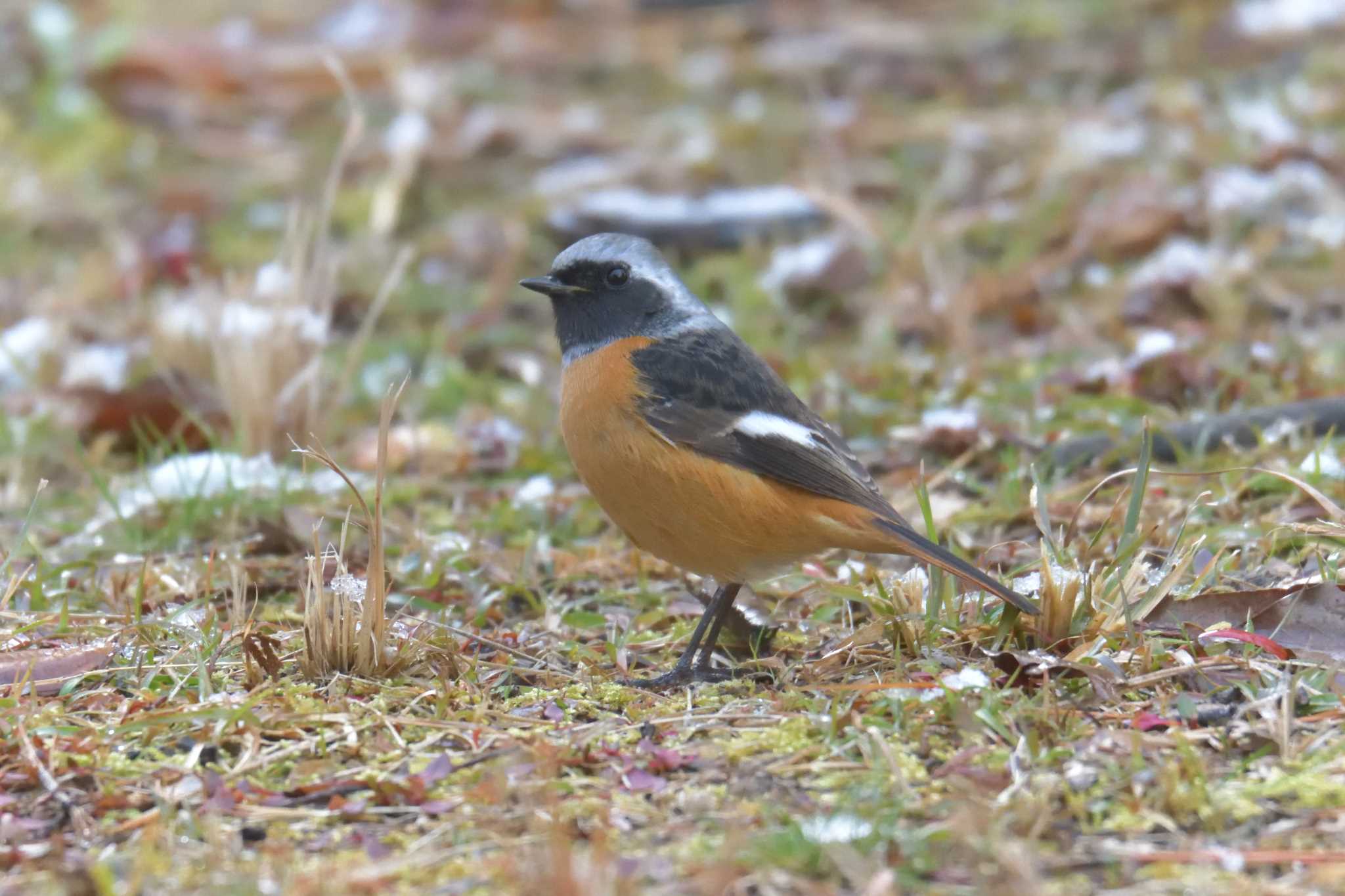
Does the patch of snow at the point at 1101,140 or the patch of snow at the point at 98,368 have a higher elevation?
the patch of snow at the point at 1101,140

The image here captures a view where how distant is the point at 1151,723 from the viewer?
10.9ft

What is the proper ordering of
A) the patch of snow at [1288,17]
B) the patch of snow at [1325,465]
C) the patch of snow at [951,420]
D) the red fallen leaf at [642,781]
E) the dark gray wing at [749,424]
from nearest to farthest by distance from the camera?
the red fallen leaf at [642,781], the dark gray wing at [749,424], the patch of snow at [1325,465], the patch of snow at [951,420], the patch of snow at [1288,17]

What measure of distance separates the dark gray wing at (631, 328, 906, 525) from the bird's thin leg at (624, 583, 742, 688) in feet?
1.20

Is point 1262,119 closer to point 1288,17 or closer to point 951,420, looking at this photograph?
point 1288,17

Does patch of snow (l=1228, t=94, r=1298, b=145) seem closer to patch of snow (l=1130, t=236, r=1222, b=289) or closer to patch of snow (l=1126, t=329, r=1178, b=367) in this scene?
patch of snow (l=1130, t=236, r=1222, b=289)

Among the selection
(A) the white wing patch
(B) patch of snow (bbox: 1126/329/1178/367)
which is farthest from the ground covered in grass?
(A) the white wing patch

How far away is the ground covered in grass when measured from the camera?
10.0 ft

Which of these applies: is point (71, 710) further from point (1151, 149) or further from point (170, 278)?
point (1151, 149)

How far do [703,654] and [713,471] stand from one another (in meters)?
0.51

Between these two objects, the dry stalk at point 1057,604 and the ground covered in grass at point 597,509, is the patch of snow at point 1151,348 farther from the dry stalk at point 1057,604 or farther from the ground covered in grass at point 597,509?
the dry stalk at point 1057,604

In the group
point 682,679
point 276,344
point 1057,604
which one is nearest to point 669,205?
point 276,344

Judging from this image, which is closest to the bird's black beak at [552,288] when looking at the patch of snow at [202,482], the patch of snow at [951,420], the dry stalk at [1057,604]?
the patch of snow at [202,482]

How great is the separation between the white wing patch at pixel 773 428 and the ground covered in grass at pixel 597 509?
478 millimetres

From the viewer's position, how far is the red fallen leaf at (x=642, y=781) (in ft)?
10.5
